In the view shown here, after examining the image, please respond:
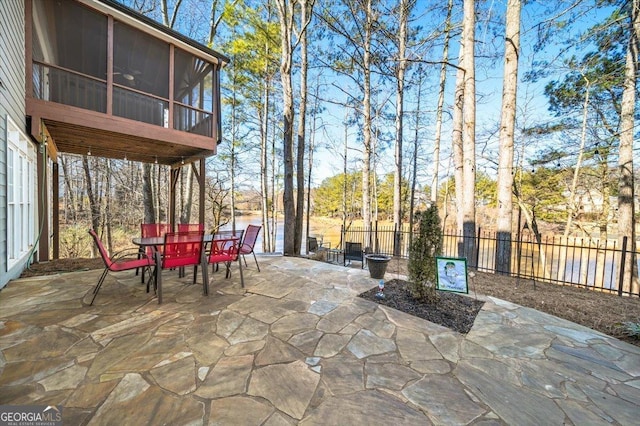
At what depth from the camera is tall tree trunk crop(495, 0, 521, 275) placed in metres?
5.64

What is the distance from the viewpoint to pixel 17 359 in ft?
6.31

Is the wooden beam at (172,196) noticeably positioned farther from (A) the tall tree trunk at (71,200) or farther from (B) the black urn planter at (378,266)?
(A) the tall tree trunk at (71,200)

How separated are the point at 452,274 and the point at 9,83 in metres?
6.06

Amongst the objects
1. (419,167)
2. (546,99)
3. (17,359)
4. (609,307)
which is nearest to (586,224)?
(546,99)

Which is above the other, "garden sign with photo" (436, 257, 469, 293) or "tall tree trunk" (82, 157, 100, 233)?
"tall tree trunk" (82, 157, 100, 233)

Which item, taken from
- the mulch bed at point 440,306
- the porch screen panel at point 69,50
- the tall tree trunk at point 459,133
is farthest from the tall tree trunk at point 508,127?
the porch screen panel at point 69,50

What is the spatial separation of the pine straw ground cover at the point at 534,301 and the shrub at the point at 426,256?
0.19 metres

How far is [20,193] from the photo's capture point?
3879 mm

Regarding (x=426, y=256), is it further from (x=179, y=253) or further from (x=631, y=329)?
(x=179, y=253)

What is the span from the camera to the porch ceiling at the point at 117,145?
4.81 metres

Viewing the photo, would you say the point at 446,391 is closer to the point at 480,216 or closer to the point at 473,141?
the point at 473,141

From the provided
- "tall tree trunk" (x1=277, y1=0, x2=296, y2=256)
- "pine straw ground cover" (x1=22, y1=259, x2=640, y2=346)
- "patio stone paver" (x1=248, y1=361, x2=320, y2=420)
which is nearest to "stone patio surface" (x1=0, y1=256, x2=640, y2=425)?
"patio stone paver" (x1=248, y1=361, x2=320, y2=420)

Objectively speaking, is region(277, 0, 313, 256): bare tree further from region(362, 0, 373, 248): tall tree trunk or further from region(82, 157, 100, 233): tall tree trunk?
region(82, 157, 100, 233): tall tree trunk

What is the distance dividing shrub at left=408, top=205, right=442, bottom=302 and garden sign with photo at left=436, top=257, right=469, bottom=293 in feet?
0.29
